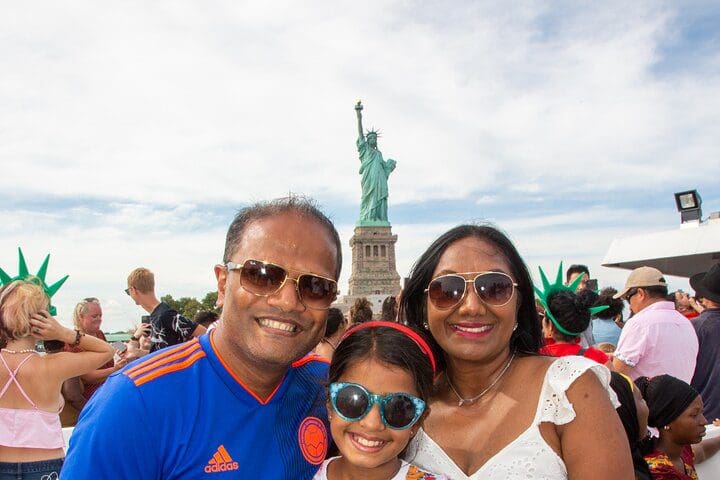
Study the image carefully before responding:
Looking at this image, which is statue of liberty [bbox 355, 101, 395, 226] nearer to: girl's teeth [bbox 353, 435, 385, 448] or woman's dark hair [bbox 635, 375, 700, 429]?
woman's dark hair [bbox 635, 375, 700, 429]

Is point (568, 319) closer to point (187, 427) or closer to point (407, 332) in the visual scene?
point (407, 332)

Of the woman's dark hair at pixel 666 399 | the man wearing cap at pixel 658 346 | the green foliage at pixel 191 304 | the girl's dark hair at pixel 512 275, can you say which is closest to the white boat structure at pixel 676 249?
the man wearing cap at pixel 658 346

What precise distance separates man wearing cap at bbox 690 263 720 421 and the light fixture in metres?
4.32

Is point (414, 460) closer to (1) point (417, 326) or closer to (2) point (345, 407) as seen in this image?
(2) point (345, 407)

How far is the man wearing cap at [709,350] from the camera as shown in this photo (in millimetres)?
4715

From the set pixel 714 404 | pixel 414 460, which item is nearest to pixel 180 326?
pixel 414 460

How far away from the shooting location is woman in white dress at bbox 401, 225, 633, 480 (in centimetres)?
193

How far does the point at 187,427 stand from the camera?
5.89ft

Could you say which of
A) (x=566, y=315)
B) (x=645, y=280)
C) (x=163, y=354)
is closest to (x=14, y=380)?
(x=163, y=354)

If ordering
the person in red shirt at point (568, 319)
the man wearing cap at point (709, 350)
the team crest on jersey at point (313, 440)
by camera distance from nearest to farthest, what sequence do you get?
the team crest on jersey at point (313, 440) → the person in red shirt at point (568, 319) → the man wearing cap at point (709, 350)

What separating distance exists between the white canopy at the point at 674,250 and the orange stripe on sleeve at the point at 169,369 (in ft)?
28.1

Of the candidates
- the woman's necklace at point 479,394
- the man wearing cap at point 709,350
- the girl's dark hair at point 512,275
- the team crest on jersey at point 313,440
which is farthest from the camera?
the man wearing cap at point 709,350

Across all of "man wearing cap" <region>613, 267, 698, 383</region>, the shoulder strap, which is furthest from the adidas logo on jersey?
"man wearing cap" <region>613, 267, 698, 383</region>

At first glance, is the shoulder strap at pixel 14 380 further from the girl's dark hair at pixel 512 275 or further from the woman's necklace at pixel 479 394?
the woman's necklace at pixel 479 394
